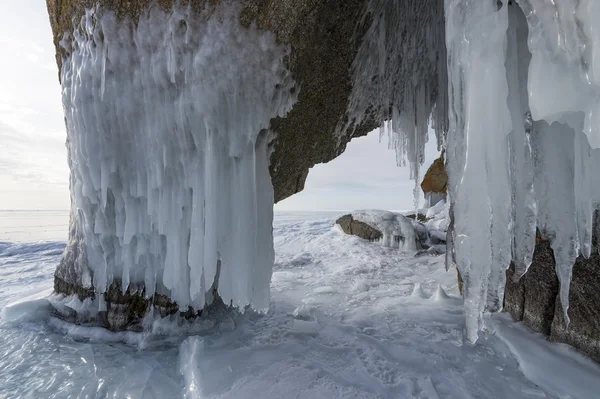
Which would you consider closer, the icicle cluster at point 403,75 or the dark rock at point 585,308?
the dark rock at point 585,308

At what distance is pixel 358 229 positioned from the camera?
9.78m

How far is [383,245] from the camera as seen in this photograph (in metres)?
8.84

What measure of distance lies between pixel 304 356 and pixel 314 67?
9.13 feet

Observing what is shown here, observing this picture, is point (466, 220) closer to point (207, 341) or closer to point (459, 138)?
point (459, 138)

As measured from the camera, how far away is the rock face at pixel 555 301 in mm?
2389

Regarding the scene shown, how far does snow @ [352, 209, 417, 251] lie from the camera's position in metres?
8.54

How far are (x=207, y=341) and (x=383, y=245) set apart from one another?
6.79 m

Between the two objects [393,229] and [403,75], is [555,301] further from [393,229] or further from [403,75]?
[393,229]

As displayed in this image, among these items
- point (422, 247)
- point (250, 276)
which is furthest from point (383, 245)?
point (250, 276)

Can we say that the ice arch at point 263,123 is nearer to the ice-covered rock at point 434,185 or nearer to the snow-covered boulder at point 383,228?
the snow-covered boulder at point 383,228

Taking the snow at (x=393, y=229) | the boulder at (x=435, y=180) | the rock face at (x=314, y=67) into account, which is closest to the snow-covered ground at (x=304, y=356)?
the rock face at (x=314, y=67)

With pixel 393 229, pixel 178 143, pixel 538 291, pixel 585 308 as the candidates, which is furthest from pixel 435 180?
pixel 178 143

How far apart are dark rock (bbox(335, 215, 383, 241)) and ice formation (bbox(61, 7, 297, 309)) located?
661 centimetres

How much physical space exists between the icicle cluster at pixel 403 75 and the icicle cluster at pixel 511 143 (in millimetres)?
1737
